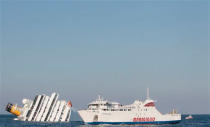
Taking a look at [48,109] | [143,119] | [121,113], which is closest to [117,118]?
[121,113]

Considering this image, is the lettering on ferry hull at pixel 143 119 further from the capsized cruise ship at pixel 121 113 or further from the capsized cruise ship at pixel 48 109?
the capsized cruise ship at pixel 48 109

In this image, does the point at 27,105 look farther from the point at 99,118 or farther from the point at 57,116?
the point at 99,118

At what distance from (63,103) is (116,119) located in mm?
19266

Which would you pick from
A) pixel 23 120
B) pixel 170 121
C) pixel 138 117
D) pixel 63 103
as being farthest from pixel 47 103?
pixel 170 121

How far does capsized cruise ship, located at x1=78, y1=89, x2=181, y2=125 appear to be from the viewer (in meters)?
77.1

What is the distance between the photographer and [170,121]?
82.8 metres

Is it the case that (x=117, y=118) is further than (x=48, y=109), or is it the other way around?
(x=48, y=109)

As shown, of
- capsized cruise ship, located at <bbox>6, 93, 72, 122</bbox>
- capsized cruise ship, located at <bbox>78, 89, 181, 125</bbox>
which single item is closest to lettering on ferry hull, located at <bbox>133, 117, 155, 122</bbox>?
capsized cruise ship, located at <bbox>78, 89, 181, 125</bbox>

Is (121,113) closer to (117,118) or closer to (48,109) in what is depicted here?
(117,118)

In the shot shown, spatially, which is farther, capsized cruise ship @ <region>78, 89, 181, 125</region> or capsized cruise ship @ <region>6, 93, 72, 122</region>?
capsized cruise ship @ <region>6, 93, 72, 122</region>

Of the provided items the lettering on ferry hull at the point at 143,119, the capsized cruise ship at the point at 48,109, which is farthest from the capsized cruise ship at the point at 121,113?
the capsized cruise ship at the point at 48,109

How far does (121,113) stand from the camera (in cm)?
7781

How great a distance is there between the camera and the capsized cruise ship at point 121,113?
7712 cm

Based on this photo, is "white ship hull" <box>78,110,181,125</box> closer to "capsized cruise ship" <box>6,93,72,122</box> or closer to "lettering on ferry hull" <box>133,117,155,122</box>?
"lettering on ferry hull" <box>133,117,155,122</box>
